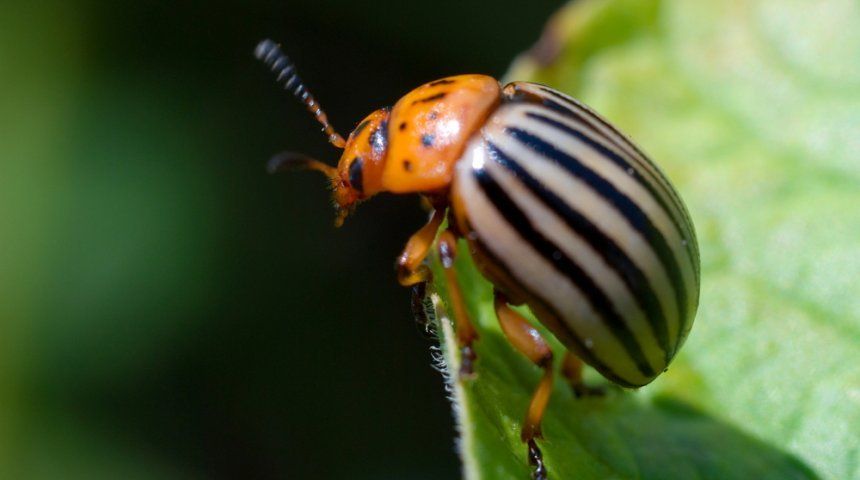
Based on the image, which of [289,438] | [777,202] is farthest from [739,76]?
[289,438]

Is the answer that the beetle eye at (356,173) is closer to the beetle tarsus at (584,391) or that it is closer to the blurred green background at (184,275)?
the beetle tarsus at (584,391)

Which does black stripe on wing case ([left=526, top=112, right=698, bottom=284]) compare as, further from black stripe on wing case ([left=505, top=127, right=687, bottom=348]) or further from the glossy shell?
the glossy shell

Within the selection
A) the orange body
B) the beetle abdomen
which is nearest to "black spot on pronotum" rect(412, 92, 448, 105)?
the orange body

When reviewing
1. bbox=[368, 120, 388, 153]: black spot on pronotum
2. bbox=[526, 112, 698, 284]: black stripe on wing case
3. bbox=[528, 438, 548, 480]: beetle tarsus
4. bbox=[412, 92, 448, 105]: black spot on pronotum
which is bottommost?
bbox=[528, 438, 548, 480]: beetle tarsus

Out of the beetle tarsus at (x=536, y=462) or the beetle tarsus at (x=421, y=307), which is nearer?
the beetle tarsus at (x=536, y=462)

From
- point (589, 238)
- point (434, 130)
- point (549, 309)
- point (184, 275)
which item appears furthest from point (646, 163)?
point (184, 275)

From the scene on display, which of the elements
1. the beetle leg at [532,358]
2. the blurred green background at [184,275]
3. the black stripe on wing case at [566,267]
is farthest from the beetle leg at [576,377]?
the blurred green background at [184,275]
